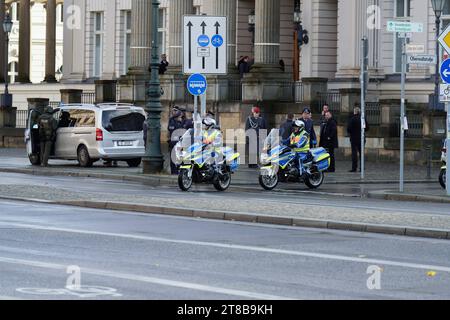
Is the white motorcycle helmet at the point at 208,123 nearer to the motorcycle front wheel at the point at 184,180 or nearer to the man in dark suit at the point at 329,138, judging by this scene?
the motorcycle front wheel at the point at 184,180

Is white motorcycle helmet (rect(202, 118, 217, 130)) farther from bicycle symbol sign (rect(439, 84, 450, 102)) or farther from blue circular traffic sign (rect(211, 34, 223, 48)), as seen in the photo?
bicycle symbol sign (rect(439, 84, 450, 102))

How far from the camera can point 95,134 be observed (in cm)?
4109

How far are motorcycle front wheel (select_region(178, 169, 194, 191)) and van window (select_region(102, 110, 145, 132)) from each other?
9.73 m

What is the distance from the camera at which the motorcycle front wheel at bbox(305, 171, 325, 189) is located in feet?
110

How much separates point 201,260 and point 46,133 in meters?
24.8

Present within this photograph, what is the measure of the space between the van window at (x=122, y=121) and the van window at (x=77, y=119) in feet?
1.60

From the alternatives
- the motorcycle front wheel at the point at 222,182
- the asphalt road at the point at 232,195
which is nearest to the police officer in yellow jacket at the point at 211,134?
the motorcycle front wheel at the point at 222,182

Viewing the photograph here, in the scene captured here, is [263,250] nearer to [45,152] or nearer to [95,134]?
[95,134]

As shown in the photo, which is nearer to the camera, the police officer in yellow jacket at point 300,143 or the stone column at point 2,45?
the police officer in yellow jacket at point 300,143

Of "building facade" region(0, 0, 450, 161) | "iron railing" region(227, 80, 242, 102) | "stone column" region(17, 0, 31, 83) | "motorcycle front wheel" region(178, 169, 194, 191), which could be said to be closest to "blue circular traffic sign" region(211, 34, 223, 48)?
"motorcycle front wheel" region(178, 169, 194, 191)

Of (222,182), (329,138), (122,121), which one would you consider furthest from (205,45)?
(122,121)

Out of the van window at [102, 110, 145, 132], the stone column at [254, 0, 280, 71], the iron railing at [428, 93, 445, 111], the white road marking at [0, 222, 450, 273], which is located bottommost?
the white road marking at [0, 222, 450, 273]

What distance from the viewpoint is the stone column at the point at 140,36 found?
178 ft
